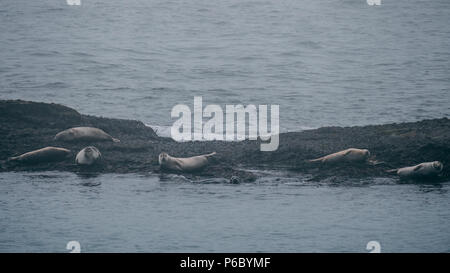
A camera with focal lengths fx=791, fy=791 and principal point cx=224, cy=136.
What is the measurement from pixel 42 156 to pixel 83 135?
1902 mm

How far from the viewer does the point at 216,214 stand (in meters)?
14.5

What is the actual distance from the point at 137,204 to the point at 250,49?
32.8 metres

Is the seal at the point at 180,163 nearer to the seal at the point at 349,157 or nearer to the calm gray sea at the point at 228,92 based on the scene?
the calm gray sea at the point at 228,92

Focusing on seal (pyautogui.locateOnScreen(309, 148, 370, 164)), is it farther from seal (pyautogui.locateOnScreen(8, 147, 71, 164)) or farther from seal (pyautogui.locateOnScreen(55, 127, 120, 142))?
seal (pyautogui.locateOnScreen(8, 147, 71, 164))

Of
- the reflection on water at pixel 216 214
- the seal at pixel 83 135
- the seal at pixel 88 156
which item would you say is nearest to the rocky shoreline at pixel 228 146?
the seal at pixel 88 156

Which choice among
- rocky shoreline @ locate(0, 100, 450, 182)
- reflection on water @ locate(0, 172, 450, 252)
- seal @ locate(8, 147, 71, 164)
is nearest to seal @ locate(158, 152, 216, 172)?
rocky shoreline @ locate(0, 100, 450, 182)

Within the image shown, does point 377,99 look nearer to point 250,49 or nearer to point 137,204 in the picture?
point 250,49

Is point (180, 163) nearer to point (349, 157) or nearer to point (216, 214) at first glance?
point (216, 214)

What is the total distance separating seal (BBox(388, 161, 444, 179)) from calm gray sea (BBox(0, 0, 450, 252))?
0.40 meters

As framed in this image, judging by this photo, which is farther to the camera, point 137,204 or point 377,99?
point 377,99

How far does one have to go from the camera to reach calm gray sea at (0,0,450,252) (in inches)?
537

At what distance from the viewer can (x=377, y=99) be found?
111ft
